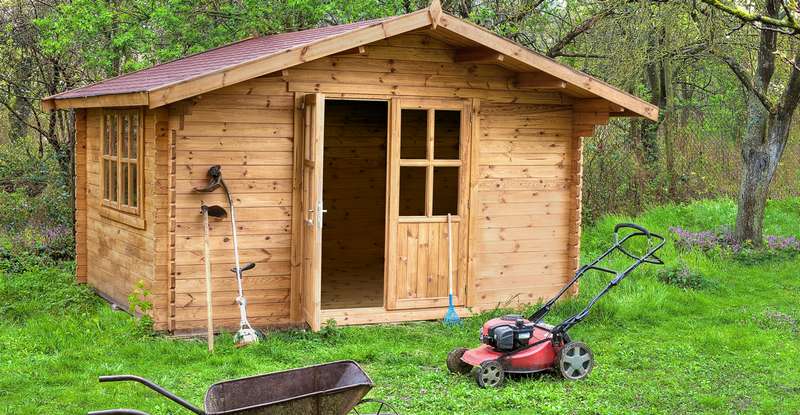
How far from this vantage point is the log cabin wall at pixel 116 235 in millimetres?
8219

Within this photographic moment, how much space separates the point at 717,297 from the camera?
10.3 m

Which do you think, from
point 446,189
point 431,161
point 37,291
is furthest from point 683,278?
point 37,291

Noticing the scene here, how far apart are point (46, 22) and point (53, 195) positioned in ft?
9.47

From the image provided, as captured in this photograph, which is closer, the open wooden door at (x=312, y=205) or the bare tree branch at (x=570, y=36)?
the open wooden door at (x=312, y=205)

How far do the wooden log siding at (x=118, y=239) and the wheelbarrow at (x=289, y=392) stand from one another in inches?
139

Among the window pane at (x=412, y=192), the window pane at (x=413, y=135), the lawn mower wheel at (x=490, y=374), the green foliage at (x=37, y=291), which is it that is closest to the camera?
the lawn mower wheel at (x=490, y=374)

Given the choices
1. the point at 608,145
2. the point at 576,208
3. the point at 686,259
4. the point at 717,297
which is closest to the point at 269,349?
the point at 576,208

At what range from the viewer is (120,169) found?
9203 millimetres

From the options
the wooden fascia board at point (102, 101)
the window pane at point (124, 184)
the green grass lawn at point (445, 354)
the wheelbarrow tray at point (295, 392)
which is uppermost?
the wooden fascia board at point (102, 101)

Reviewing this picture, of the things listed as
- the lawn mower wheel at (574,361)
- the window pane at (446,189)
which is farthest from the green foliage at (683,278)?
the lawn mower wheel at (574,361)

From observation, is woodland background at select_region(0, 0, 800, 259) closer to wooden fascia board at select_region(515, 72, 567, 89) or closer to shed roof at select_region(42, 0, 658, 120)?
shed roof at select_region(42, 0, 658, 120)

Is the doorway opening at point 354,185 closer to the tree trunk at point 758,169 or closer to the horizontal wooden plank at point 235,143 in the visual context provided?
the horizontal wooden plank at point 235,143

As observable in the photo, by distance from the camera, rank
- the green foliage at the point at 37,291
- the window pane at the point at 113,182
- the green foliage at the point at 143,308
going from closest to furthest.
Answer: the green foliage at the point at 143,308
the green foliage at the point at 37,291
the window pane at the point at 113,182

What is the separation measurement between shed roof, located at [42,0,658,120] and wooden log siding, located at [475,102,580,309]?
53cm
